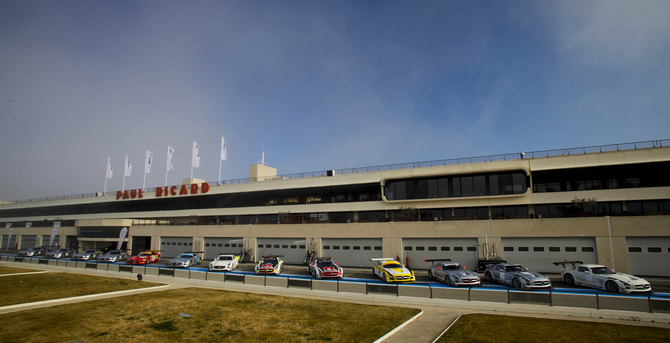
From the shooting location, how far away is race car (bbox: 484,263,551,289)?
19.8 m

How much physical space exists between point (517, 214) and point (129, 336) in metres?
32.7

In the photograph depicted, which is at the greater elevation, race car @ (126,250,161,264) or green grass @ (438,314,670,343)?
race car @ (126,250,161,264)

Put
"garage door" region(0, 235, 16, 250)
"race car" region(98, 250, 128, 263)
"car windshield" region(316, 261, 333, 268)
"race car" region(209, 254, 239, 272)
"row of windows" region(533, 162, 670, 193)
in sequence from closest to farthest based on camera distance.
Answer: "car windshield" region(316, 261, 333, 268) → "row of windows" region(533, 162, 670, 193) → "race car" region(209, 254, 239, 272) → "race car" region(98, 250, 128, 263) → "garage door" region(0, 235, 16, 250)

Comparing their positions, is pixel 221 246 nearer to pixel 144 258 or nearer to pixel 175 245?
pixel 175 245

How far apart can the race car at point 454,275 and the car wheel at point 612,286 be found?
676 cm

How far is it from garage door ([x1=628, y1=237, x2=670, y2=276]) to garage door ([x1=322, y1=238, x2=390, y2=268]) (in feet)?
67.1

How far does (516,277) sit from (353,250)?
18176 millimetres

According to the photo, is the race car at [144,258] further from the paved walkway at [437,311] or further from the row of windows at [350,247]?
the row of windows at [350,247]

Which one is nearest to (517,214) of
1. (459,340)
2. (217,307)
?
(459,340)

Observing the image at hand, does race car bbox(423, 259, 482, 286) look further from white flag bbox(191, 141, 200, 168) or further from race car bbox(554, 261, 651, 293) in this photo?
white flag bbox(191, 141, 200, 168)

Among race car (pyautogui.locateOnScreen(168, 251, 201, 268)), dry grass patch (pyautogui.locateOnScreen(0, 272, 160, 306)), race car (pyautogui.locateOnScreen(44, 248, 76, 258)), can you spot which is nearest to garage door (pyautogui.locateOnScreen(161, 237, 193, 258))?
race car (pyautogui.locateOnScreen(168, 251, 201, 268))

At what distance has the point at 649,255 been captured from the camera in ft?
86.4

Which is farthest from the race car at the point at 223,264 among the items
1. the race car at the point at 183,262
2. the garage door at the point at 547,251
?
the garage door at the point at 547,251

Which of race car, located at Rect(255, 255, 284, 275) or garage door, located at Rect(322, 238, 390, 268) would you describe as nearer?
race car, located at Rect(255, 255, 284, 275)
